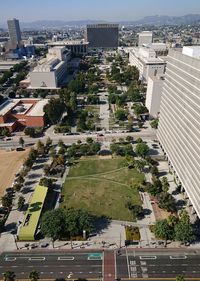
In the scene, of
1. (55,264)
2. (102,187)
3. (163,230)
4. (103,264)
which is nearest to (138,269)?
(103,264)

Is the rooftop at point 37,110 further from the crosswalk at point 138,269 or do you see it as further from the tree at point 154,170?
the crosswalk at point 138,269

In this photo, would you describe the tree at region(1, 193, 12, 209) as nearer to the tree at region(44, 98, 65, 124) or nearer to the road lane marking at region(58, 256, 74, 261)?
the road lane marking at region(58, 256, 74, 261)

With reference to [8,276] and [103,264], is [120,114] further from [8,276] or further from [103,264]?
[8,276]

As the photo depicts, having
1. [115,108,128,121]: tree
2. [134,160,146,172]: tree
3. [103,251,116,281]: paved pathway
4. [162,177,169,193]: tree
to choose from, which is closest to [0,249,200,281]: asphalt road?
[103,251,116,281]: paved pathway

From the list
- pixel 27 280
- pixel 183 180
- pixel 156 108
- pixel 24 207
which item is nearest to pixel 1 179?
pixel 24 207

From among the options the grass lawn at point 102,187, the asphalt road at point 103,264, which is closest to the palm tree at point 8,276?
the asphalt road at point 103,264

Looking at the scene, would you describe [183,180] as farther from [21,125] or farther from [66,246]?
[21,125]
